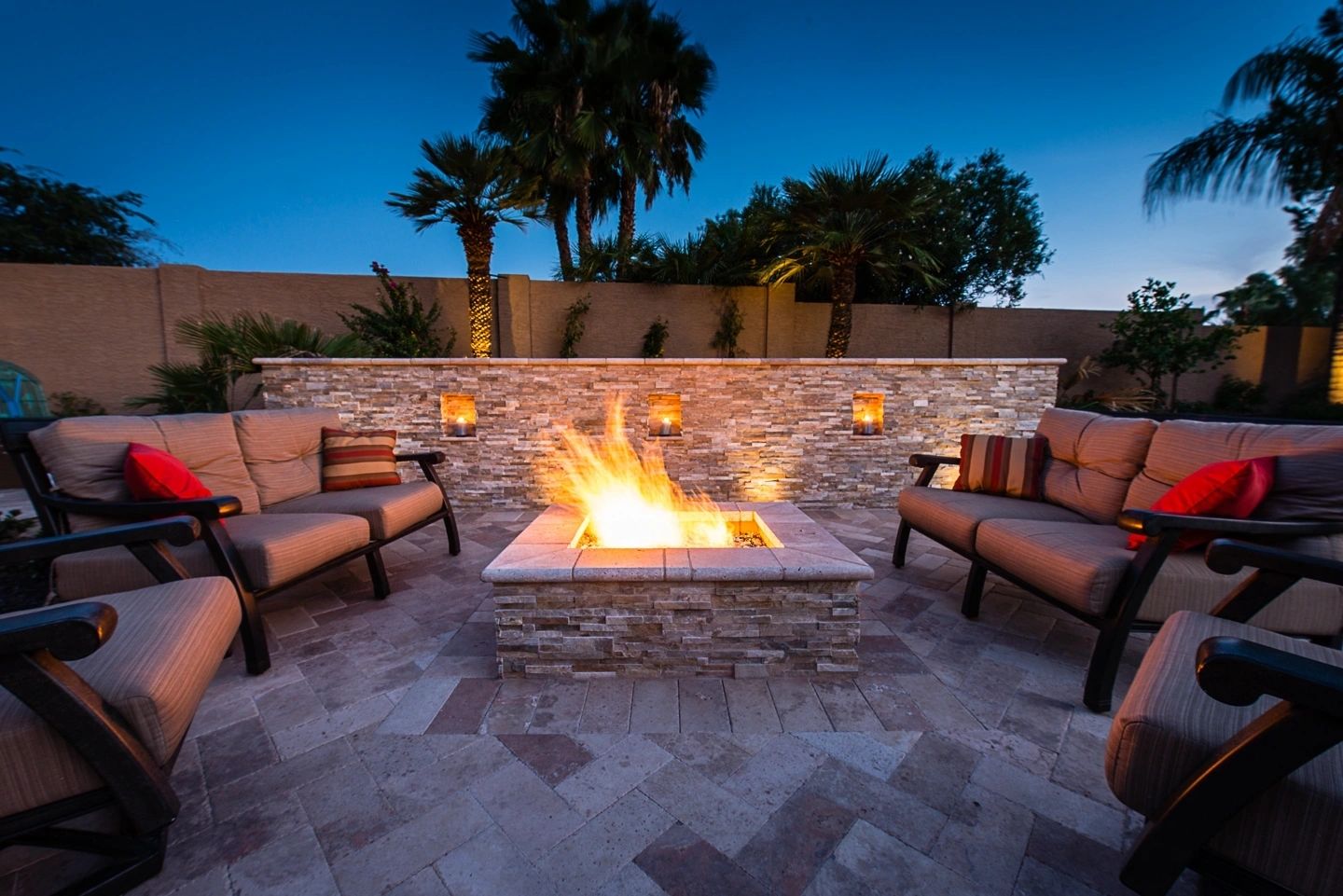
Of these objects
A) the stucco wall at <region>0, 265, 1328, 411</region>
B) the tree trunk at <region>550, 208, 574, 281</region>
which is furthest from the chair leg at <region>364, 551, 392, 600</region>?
the tree trunk at <region>550, 208, 574, 281</region>

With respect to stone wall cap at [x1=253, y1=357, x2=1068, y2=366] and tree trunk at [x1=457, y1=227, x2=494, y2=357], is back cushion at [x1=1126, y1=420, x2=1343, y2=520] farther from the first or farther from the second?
tree trunk at [x1=457, y1=227, x2=494, y2=357]

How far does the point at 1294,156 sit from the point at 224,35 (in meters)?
17.2

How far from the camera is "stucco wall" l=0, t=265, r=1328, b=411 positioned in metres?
6.38

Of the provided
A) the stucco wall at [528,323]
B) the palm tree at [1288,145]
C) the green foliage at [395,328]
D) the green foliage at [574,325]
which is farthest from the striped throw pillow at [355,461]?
the palm tree at [1288,145]

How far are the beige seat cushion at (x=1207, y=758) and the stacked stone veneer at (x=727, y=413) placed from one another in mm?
3650

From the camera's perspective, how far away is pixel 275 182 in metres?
21.4

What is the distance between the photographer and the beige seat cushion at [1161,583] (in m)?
1.61

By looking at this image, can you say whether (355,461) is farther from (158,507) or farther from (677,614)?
(677,614)

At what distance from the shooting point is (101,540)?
138 centimetres

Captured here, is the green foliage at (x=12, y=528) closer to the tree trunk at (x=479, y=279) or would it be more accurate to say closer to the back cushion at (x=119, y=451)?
the back cushion at (x=119, y=451)

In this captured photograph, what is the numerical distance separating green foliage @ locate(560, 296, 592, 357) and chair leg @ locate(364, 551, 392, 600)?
5.35 metres

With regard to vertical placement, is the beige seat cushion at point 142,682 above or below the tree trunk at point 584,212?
below

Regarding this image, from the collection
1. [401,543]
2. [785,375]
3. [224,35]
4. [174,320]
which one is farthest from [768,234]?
[224,35]

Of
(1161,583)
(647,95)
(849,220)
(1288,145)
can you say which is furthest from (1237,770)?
(1288,145)
